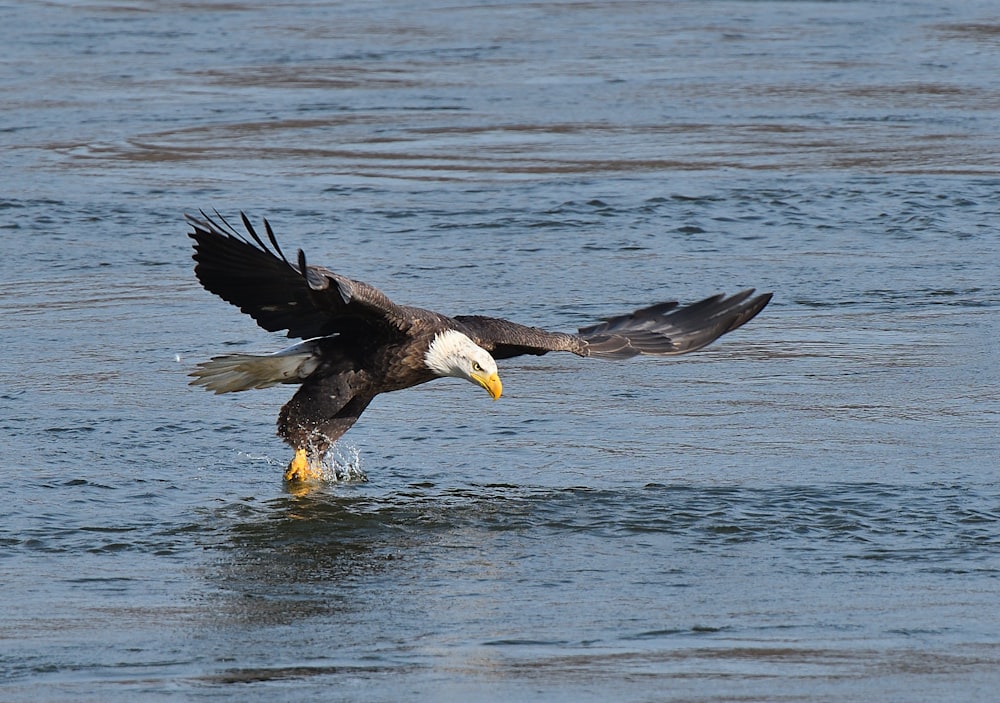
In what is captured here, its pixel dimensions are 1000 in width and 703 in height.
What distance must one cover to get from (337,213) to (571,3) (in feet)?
28.6

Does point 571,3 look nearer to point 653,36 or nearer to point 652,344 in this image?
point 653,36

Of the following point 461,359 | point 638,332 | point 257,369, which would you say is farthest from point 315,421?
point 638,332

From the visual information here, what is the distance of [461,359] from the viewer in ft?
22.0

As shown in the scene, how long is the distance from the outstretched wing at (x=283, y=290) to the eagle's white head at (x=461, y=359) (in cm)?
15

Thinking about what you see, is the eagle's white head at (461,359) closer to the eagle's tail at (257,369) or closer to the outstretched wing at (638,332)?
the outstretched wing at (638,332)

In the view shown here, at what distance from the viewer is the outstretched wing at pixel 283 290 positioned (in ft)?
20.1

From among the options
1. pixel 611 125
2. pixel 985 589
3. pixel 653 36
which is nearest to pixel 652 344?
pixel 985 589

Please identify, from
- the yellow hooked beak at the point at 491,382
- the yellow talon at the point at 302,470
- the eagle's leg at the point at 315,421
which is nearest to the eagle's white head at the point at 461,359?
the yellow hooked beak at the point at 491,382

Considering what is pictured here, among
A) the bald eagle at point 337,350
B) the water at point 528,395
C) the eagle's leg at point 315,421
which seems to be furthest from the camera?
the eagle's leg at point 315,421

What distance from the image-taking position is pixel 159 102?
45.2 feet

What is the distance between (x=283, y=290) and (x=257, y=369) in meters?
0.67

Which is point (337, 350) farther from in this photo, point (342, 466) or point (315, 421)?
point (342, 466)

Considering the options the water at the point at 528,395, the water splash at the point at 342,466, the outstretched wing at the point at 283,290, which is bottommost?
the water splash at the point at 342,466

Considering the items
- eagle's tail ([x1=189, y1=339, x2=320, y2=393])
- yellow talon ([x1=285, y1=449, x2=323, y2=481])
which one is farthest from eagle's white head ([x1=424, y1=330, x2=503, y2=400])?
yellow talon ([x1=285, y1=449, x2=323, y2=481])
